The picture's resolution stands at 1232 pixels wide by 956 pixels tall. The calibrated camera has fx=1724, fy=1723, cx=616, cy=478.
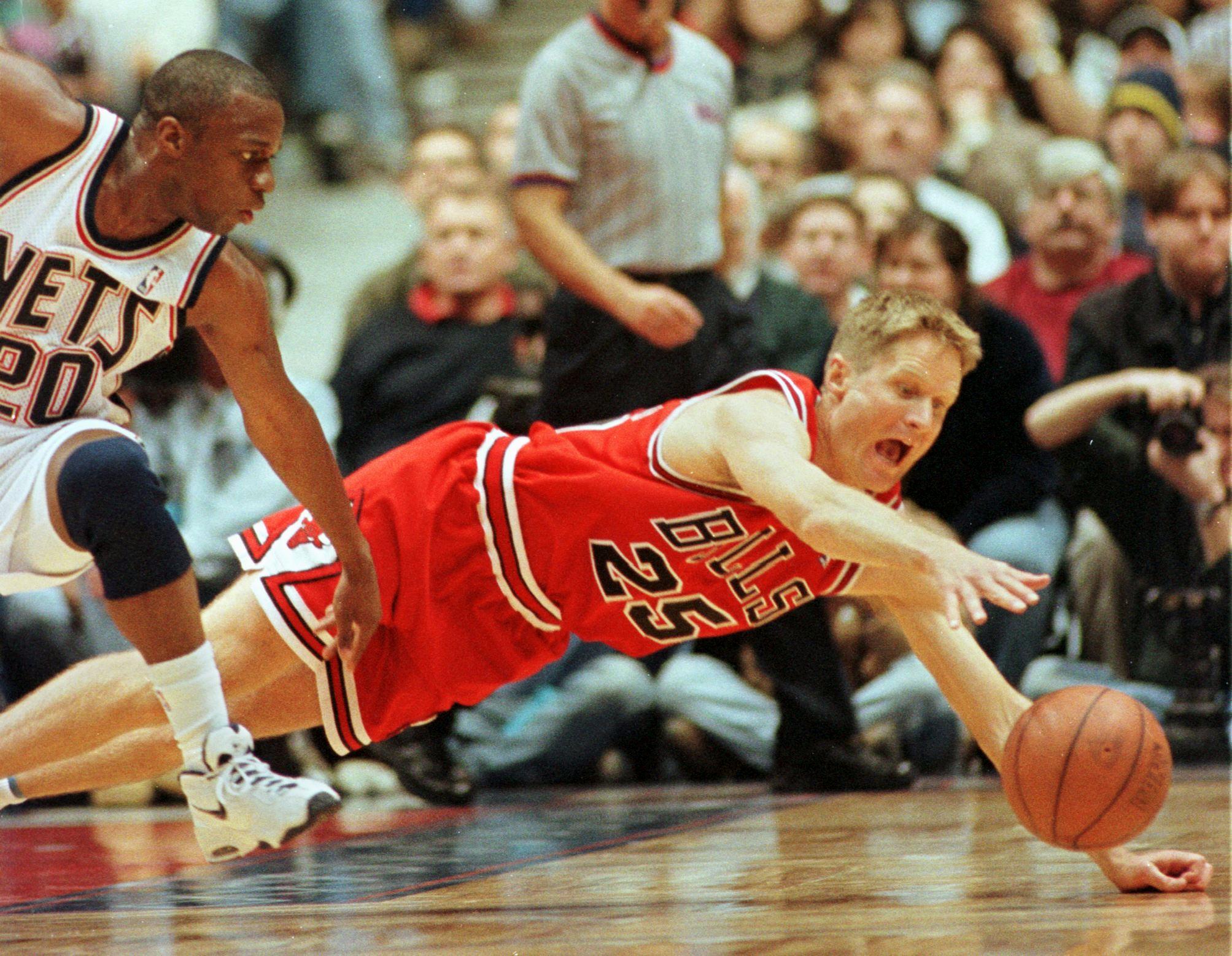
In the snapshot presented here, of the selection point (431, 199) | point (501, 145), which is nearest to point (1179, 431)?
Result: point (431, 199)

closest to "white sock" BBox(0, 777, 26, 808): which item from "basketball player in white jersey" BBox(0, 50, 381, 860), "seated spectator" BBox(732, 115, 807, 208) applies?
"basketball player in white jersey" BBox(0, 50, 381, 860)

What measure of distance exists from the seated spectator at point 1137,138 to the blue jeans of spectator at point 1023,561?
1.99m

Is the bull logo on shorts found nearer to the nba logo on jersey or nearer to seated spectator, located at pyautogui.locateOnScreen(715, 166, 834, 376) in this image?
the nba logo on jersey

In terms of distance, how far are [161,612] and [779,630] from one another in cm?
261

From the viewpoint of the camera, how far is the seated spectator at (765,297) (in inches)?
236

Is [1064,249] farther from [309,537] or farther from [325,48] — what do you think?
[325,48]

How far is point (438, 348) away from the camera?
6.13 metres

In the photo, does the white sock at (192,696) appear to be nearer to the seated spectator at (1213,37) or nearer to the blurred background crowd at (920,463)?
the blurred background crowd at (920,463)

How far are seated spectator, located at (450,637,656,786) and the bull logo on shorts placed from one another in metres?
2.08

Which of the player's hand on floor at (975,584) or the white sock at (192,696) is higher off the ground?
the player's hand on floor at (975,584)

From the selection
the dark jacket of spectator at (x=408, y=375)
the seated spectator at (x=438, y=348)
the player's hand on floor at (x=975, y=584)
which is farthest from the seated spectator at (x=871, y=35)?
the player's hand on floor at (x=975, y=584)

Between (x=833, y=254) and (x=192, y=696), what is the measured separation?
3.91m

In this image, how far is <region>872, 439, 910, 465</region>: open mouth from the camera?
3244 mm

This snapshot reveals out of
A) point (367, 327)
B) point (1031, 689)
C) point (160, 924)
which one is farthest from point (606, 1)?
point (160, 924)
